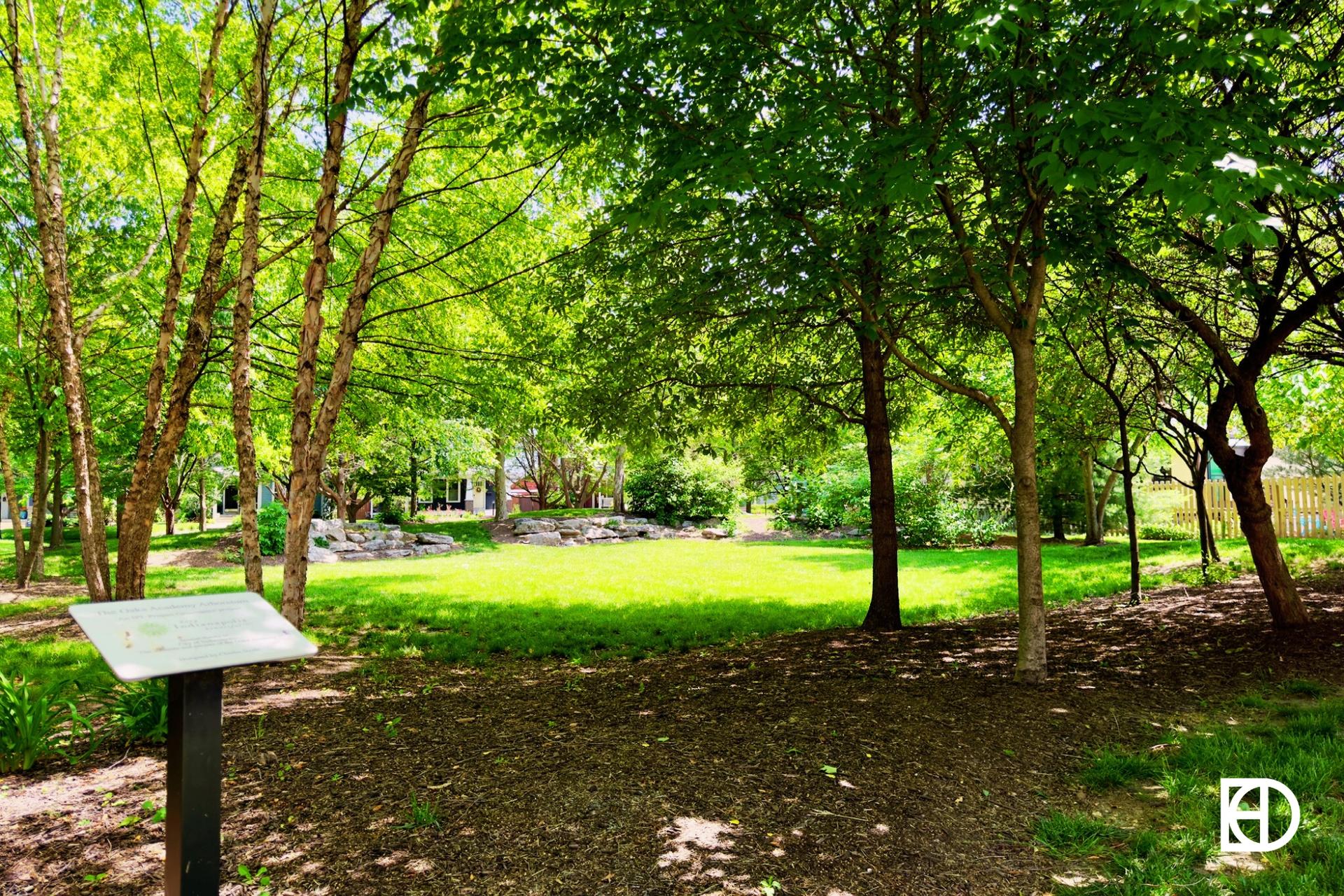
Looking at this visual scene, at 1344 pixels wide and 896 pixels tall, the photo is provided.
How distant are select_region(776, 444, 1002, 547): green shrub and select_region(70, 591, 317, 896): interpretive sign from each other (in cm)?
1563

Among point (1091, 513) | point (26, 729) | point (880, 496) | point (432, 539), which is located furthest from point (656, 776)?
point (432, 539)

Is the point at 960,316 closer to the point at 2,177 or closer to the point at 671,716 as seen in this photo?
the point at 671,716

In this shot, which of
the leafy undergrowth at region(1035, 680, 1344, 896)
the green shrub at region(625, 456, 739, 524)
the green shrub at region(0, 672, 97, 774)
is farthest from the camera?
the green shrub at region(625, 456, 739, 524)

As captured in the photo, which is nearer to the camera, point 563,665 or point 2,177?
point 563,665

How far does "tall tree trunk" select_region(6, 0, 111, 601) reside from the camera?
Answer: 21.8 ft

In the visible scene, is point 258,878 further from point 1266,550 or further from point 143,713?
point 1266,550

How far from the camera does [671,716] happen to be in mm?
4703

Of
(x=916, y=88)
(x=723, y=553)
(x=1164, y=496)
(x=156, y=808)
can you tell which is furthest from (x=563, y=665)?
(x=1164, y=496)

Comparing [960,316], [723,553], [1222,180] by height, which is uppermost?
[960,316]

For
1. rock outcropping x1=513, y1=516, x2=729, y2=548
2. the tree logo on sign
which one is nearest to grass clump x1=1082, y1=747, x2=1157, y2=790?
the tree logo on sign

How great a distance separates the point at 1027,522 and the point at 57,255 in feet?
30.0

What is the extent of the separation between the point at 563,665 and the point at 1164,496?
19133 mm

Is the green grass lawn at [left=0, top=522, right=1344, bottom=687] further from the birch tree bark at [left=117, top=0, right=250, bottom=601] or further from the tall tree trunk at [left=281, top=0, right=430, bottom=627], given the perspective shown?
the tall tree trunk at [left=281, top=0, right=430, bottom=627]

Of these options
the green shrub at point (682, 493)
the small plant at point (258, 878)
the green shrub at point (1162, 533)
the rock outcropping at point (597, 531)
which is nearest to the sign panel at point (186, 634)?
the small plant at point (258, 878)
